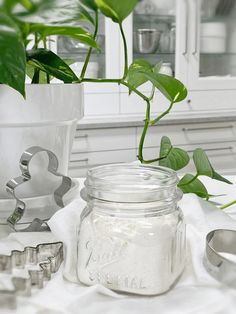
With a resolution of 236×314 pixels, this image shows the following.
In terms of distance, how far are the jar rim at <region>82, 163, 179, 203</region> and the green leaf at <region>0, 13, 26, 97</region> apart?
0.10 meters

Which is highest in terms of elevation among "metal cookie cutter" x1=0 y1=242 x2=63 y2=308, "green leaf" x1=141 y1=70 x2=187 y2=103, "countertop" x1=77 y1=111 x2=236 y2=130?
"green leaf" x1=141 y1=70 x2=187 y2=103

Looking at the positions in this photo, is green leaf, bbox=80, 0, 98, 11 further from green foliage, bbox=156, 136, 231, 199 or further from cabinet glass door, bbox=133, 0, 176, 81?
cabinet glass door, bbox=133, 0, 176, 81

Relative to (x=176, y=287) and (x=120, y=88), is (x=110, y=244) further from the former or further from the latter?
(x=120, y=88)

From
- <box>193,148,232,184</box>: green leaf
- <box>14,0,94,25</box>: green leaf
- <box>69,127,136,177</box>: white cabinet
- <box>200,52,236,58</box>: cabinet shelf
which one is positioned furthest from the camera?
<box>200,52,236,58</box>: cabinet shelf

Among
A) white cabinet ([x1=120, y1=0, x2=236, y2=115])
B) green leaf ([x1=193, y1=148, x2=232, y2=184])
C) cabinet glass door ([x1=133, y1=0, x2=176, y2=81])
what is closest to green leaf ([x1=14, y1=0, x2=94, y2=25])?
green leaf ([x1=193, y1=148, x2=232, y2=184])

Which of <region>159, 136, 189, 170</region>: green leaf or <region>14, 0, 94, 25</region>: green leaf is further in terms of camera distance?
<region>159, 136, 189, 170</region>: green leaf

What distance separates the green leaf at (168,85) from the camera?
494 millimetres

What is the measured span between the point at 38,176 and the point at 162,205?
20 centimetres

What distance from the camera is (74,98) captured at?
1.74ft

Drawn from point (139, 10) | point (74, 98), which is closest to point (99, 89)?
point (139, 10)

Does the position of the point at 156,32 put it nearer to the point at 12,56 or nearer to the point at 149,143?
the point at 149,143

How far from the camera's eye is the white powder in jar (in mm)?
357

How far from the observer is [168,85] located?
511 mm

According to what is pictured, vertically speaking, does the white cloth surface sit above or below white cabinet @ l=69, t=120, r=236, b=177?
above
